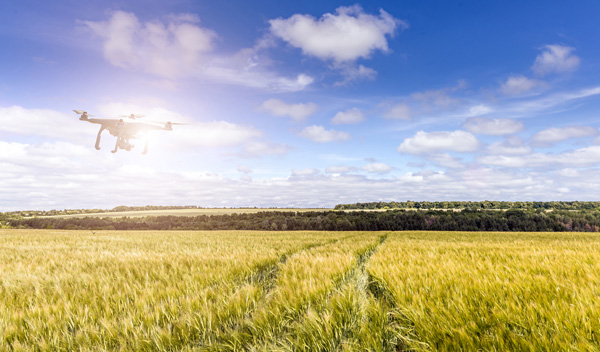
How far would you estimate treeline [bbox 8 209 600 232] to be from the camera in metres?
56.4

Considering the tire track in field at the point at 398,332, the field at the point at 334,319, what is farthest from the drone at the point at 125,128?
the tire track in field at the point at 398,332

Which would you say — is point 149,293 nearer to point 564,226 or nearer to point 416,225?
point 416,225

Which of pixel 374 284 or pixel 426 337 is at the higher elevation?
pixel 426 337

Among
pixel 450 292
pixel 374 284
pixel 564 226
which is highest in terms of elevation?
pixel 450 292

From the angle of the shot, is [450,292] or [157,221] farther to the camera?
[157,221]

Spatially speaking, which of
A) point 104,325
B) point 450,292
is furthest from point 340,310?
point 104,325

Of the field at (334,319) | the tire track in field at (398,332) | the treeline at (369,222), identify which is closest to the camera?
the field at (334,319)

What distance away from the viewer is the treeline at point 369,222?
185 ft

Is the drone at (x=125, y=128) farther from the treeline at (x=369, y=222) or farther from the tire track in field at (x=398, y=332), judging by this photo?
the treeline at (x=369, y=222)

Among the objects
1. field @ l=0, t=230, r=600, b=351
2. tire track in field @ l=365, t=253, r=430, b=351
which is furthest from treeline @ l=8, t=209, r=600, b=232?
tire track in field @ l=365, t=253, r=430, b=351

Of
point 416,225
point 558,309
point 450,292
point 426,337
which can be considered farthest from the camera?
point 416,225

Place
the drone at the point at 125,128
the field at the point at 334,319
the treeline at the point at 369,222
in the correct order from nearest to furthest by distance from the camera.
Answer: the field at the point at 334,319 < the drone at the point at 125,128 < the treeline at the point at 369,222

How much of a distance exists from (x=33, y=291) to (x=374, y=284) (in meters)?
6.35

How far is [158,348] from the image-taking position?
2736 mm
